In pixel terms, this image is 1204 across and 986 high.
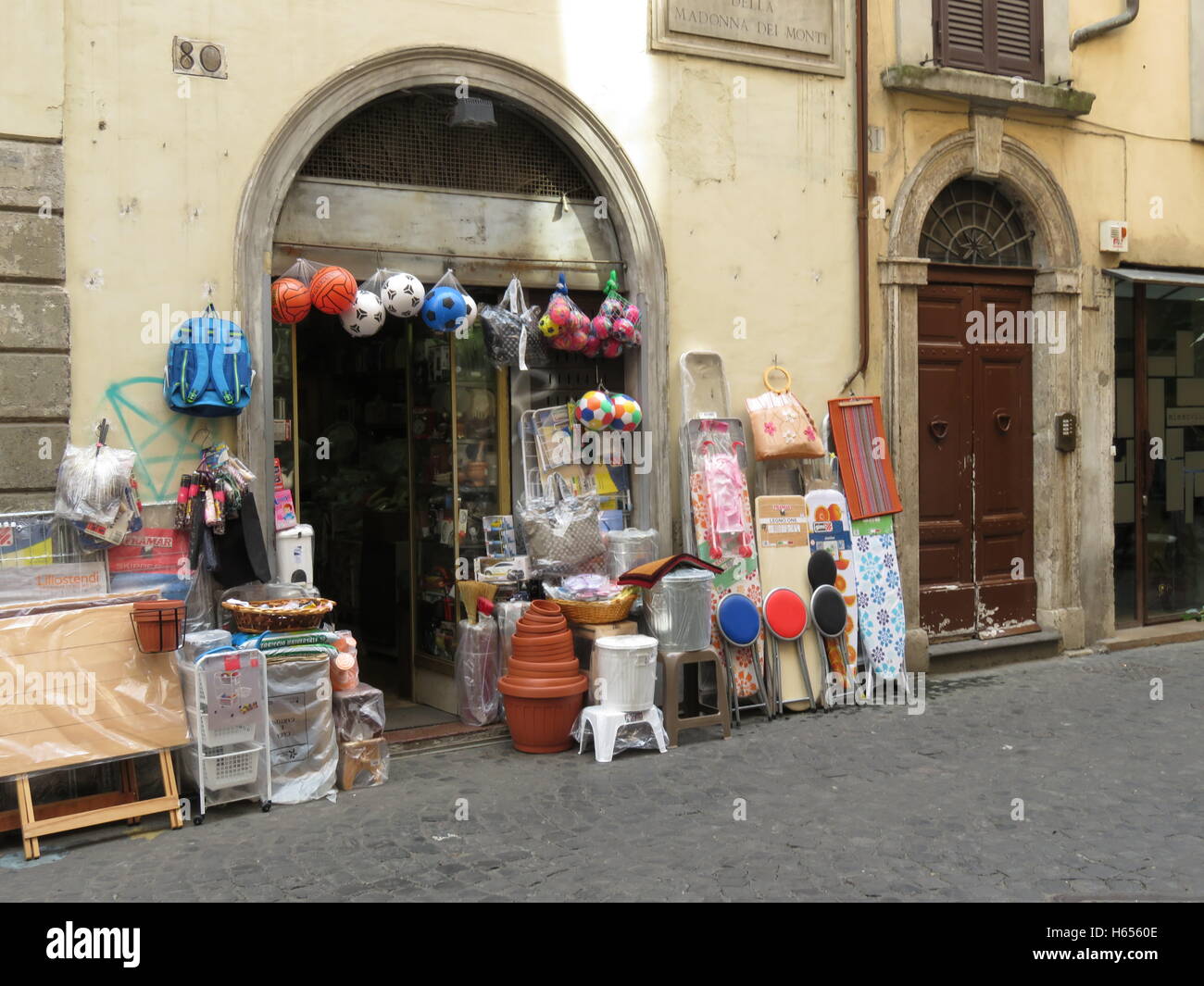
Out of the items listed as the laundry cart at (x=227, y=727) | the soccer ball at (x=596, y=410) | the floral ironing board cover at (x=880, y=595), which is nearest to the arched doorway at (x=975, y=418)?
the floral ironing board cover at (x=880, y=595)

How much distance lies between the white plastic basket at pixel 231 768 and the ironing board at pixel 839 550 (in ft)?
12.2

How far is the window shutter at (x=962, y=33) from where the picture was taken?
29.6 ft

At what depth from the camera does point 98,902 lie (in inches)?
186

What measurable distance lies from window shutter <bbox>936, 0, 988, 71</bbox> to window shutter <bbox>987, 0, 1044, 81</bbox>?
148 mm

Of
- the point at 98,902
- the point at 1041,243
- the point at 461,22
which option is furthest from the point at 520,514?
the point at 1041,243

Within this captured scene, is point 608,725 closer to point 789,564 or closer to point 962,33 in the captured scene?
point 789,564

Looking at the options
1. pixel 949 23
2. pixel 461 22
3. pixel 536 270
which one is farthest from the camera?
pixel 949 23

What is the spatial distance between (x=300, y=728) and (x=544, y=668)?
1369 millimetres

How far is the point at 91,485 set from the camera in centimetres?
584

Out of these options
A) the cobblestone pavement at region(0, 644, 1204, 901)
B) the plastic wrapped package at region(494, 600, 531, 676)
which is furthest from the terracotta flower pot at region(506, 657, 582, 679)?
the cobblestone pavement at region(0, 644, 1204, 901)

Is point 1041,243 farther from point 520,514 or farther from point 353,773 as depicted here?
point 353,773

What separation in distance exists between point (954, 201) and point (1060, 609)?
320cm

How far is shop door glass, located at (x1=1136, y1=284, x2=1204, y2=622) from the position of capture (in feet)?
34.0

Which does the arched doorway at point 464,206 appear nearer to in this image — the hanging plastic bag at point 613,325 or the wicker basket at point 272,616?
the hanging plastic bag at point 613,325
